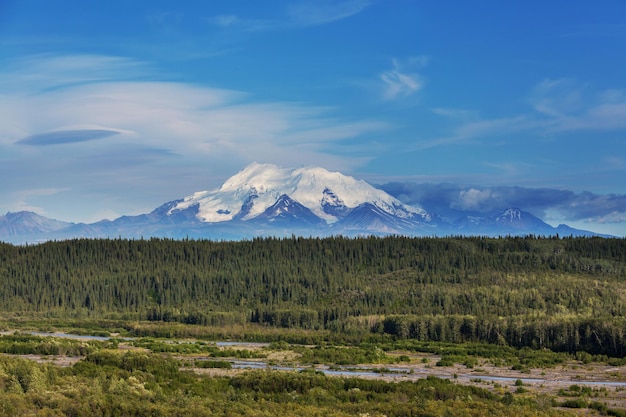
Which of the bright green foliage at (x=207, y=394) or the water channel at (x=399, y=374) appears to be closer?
the bright green foliage at (x=207, y=394)

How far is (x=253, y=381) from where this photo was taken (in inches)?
3068

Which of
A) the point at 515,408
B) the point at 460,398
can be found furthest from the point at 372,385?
the point at 515,408

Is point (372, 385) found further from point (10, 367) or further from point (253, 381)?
point (10, 367)

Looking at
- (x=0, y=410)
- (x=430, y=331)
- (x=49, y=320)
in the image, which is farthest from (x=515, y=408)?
(x=49, y=320)

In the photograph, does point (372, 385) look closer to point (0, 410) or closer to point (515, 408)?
point (515, 408)

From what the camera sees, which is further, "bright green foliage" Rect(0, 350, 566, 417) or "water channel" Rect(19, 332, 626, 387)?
"water channel" Rect(19, 332, 626, 387)

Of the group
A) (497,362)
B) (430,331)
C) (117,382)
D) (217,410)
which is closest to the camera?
(217,410)

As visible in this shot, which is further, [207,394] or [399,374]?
[399,374]

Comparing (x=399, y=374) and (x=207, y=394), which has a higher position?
(x=399, y=374)

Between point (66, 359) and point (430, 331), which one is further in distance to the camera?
point (430, 331)

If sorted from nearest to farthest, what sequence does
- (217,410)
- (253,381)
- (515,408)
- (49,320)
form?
(217,410) < (515,408) < (253,381) < (49,320)

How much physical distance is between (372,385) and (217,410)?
21788 millimetres

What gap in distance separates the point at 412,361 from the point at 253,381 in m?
45.3

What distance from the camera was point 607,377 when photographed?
101 meters
